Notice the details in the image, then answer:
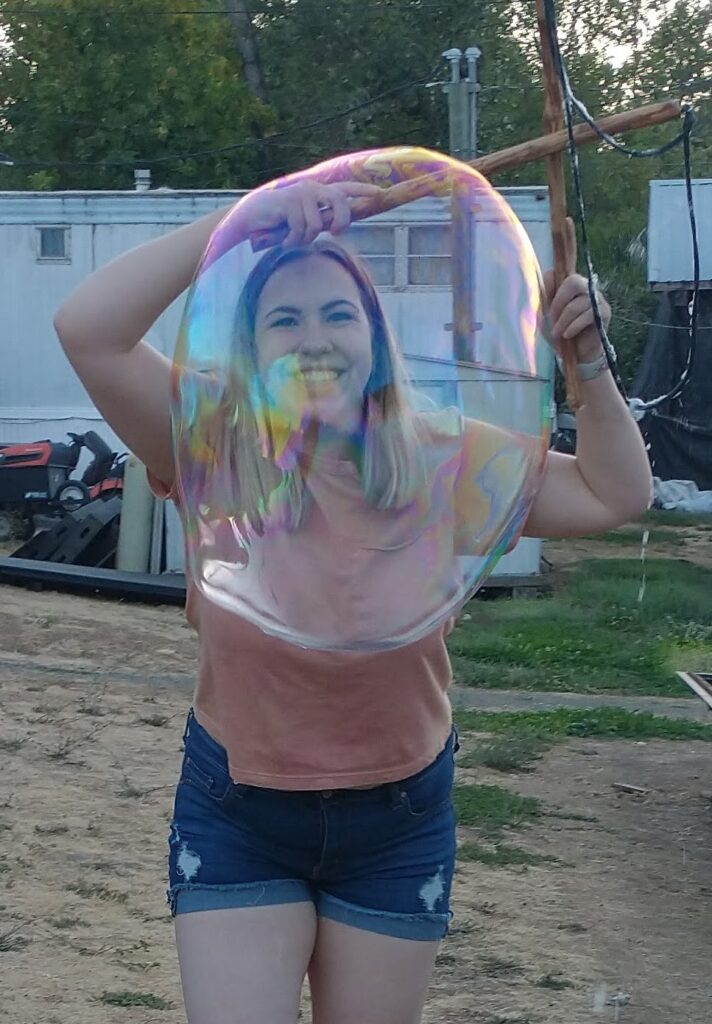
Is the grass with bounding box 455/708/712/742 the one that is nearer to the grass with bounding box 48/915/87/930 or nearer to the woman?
the grass with bounding box 48/915/87/930

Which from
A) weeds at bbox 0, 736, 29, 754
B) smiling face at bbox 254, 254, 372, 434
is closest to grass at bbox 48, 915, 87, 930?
weeds at bbox 0, 736, 29, 754

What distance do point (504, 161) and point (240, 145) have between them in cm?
2650

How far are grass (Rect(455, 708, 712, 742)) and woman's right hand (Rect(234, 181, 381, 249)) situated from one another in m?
5.62

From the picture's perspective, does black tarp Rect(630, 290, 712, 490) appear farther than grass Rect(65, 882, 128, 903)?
Yes

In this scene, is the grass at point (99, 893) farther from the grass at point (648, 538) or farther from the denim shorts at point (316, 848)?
the grass at point (648, 538)

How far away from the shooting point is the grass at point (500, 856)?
539 centimetres

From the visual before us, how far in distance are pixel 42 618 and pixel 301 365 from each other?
8.72 metres

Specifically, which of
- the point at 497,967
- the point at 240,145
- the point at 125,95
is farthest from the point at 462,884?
the point at 125,95

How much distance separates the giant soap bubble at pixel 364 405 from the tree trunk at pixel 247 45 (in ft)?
96.8

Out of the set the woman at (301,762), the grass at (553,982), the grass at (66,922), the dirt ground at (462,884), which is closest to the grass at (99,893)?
the dirt ground at (462,884)

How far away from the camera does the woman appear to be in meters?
2.11

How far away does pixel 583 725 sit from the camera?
7.73m

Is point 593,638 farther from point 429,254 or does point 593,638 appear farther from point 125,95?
point 125,95

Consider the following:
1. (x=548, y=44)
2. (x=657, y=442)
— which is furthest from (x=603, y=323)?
(x=657, y=442)
